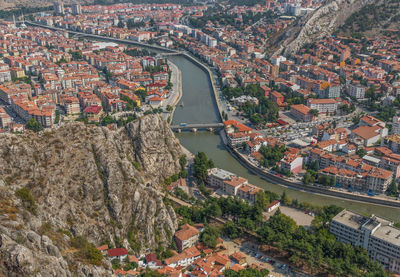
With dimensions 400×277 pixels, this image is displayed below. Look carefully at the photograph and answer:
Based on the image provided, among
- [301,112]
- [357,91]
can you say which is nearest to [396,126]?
[301,112]

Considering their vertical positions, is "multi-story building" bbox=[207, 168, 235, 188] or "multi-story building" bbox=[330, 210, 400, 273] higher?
"multi-story building" bbox=[330, 210, 400, 273]

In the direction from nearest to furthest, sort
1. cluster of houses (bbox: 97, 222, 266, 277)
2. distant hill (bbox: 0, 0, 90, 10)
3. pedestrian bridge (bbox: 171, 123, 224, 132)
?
cluster of houses (bbox: 97, 222, 266, 277)
pedestrian bridge (bbox: 171, 123, 224, 132)
distant hill (bbox: 0, 0, 90, 10)

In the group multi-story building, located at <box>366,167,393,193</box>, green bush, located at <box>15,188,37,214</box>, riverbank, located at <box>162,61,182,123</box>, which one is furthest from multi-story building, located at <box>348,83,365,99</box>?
green bush, located at <box>15,188,37,214</box>

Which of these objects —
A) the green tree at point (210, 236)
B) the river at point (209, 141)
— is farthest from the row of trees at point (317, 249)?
the river at point (209, 141)

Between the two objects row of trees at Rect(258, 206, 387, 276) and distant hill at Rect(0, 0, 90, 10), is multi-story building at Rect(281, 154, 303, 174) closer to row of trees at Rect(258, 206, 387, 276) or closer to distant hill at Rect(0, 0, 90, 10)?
row of trees at Rect(258, 206, 387, 276)

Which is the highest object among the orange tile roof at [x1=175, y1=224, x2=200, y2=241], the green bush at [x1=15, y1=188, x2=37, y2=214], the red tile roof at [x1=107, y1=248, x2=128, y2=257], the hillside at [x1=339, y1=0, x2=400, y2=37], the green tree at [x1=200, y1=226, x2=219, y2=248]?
the hillside at [x1=339, y1=0, x2=400, y2=37]

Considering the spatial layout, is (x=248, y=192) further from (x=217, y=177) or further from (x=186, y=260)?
(x=186, y=260)

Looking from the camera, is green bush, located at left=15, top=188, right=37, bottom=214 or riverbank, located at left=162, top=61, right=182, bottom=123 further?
riverbank, located at left=162, top=61, right=182, bottom=123
